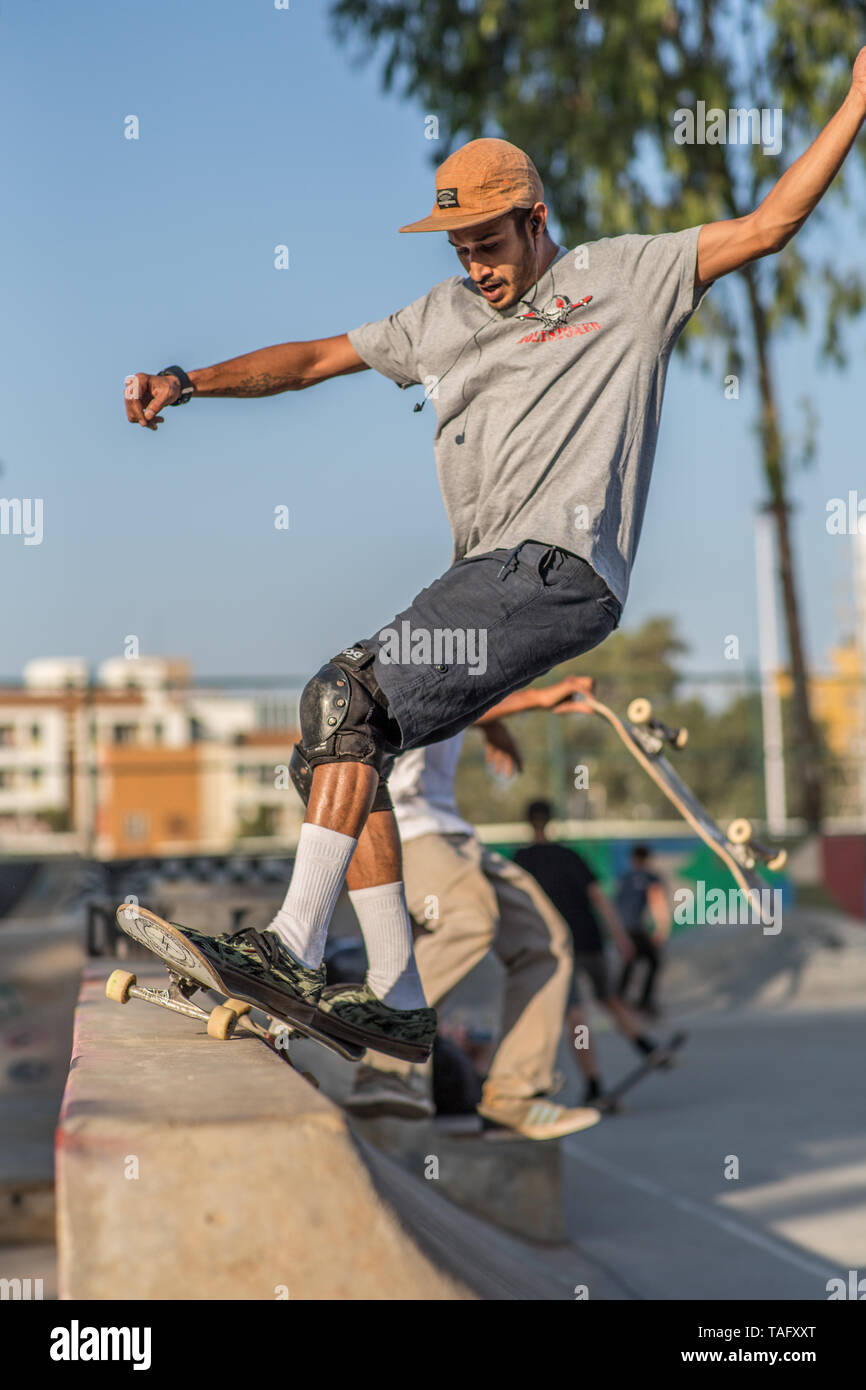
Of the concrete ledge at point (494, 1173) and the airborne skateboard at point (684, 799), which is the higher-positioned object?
the airborne skateboard at point (684, 799)

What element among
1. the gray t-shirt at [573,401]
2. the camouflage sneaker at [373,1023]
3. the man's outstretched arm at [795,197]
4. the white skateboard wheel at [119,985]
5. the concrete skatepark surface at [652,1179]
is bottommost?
the concrete skatepark surface at [652,1179]

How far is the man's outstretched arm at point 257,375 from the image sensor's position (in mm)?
3332

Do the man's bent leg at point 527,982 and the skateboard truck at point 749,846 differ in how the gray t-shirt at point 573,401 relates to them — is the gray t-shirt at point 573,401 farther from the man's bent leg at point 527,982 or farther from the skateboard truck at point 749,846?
the man's bent leg at point 527,982

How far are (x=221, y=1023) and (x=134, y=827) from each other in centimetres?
1564

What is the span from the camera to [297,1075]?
229 cm

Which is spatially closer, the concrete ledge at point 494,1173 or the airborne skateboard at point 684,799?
the airborne skateboard at point 684,799

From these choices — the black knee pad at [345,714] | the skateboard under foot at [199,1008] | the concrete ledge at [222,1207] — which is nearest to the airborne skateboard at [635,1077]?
the skateboard under foot at [199,1008]

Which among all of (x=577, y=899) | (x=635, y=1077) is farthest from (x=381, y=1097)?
(x=577, y=899)

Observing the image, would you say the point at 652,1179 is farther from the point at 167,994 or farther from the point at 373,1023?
the point at 167,994

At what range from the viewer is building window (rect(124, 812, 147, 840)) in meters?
18.0

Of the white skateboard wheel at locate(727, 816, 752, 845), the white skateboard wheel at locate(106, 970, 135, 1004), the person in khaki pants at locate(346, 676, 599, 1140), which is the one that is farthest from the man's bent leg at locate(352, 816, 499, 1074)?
the white skateboard wheel at locate(106, 970, 135, 1004)

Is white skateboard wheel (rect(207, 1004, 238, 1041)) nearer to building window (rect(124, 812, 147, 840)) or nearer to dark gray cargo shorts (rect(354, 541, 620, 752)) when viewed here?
dark gray cargo shorts (rect(354, 541, 620, 752))

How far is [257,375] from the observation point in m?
3.46

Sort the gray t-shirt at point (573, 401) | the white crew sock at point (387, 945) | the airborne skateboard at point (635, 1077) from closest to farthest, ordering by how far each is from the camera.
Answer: the gray t-shirt at point (573, 401)
the white crew sock at point (387, 945)
the airborne skateboard at point (635, 1077)
